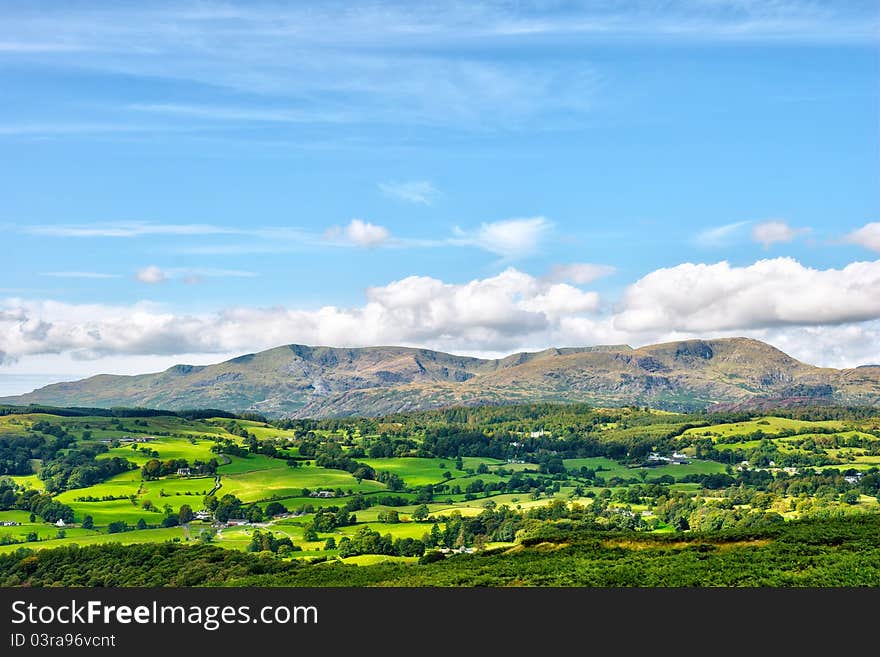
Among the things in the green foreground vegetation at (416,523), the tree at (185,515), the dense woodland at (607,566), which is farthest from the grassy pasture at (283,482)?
the dense woodland at (607,566)

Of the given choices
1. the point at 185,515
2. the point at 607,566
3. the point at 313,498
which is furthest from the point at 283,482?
the point at 607,566

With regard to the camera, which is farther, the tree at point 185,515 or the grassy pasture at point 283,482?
the grassy pasture at point 283,482

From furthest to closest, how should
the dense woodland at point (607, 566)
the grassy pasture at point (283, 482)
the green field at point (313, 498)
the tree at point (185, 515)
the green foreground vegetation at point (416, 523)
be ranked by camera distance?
the grassy pasture at point (283, 482)
the tree at point (185, 515)
the green field at point (313, 498)
the green foreground vegetation at point (416, 523)
the dense woodland at point (607, 566)

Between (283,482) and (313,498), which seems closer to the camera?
(313,498)

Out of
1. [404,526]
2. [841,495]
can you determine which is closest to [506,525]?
[404,526]

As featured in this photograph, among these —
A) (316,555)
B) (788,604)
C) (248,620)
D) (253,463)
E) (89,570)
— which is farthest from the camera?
(253,463)

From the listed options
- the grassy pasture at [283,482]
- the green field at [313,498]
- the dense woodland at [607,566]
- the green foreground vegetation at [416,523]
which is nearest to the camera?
the dense woodland at [607,566]

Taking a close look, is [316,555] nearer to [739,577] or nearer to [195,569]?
[195,569]

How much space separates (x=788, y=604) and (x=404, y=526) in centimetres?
9105

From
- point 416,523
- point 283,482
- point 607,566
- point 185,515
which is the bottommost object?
point 416,523

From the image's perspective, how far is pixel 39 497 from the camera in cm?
14650

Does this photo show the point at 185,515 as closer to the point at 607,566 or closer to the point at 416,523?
the point at 416,523

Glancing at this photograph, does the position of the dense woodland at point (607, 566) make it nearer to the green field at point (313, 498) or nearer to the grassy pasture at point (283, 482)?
the green field at point (313, 498)

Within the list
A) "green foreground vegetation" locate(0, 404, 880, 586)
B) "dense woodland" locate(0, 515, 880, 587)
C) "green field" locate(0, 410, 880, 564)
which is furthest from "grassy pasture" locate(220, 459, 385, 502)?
"dense woodland" locate(0, 515, 880, 587)
